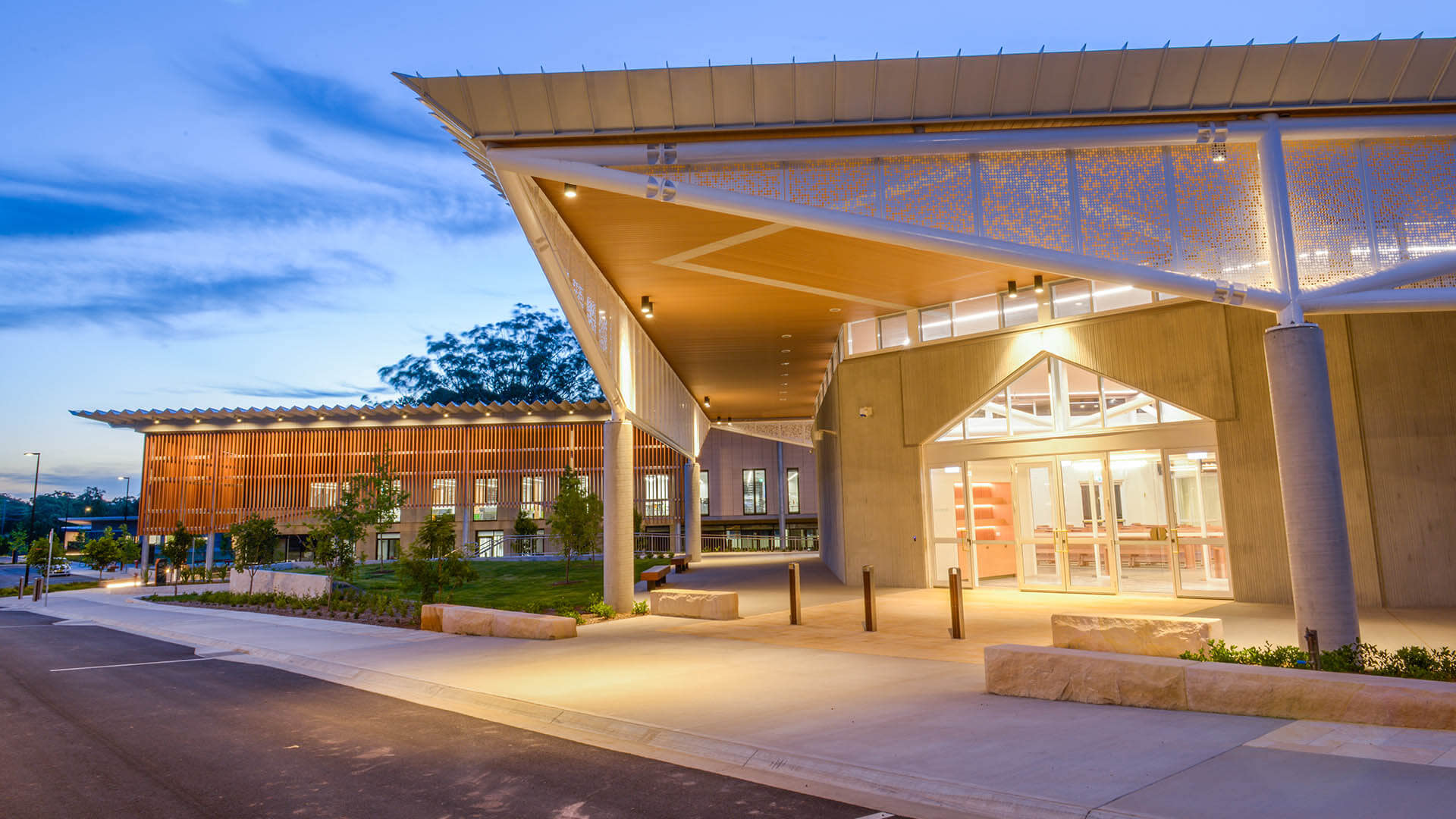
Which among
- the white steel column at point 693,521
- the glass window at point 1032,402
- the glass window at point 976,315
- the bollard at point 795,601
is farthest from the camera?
the white steel column at point 693,521

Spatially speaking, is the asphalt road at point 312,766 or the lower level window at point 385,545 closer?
the asphalt road at point 312,766

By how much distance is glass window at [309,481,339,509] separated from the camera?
48406 millimetres

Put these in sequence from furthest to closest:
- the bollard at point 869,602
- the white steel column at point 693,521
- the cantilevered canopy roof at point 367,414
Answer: the cantilevered canopy roof at point 367,414 → the white steel column at point 693,521 → the bollard at point 869,602

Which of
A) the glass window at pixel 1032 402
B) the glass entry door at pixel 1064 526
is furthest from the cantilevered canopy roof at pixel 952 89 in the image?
the glass entry door at pixel 1064 526

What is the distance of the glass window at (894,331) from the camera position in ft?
64.2

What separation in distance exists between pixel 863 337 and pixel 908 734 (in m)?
15.1

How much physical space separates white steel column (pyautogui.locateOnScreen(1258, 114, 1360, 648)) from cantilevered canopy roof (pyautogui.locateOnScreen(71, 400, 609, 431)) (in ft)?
133

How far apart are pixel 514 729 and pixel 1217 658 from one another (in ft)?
22.0

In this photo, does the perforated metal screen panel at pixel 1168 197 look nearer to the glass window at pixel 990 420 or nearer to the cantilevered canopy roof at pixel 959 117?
the cantilevered canopy roof at pixel 959 117

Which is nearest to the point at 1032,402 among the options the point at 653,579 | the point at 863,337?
the point at 863,337

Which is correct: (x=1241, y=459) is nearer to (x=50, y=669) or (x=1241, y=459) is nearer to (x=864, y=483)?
(x=864, y=483)

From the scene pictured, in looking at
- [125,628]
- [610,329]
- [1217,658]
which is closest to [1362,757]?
[1217,658]

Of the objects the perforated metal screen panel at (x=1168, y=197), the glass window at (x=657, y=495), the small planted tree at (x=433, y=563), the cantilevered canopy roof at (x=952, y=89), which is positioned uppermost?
the cantilevered canopy roof at (x=952, y=89)

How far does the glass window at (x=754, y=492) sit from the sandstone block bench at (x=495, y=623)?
40395 mm
